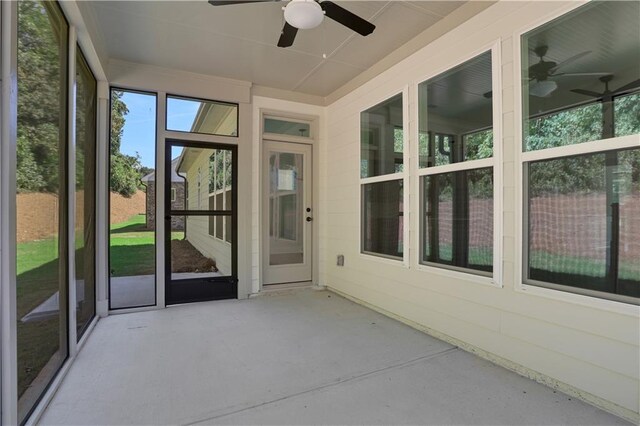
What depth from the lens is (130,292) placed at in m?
3.93

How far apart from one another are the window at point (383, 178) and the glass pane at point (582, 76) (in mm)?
1346

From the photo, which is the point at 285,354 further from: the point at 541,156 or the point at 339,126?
the point at 339,126

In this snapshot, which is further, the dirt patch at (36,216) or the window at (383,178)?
the window at (383,178)

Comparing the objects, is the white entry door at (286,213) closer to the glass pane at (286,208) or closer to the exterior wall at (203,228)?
the glass pane at (286,208)

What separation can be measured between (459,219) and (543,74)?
123 cm

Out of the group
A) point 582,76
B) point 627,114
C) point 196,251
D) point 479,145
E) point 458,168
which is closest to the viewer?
point 627,114

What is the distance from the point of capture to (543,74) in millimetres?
2326

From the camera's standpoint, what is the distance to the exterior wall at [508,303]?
1.92m

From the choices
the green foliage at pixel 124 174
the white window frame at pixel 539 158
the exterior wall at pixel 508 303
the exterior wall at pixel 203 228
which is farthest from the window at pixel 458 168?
the green foliage at pixel 124 174

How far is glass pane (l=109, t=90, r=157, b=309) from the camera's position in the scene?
381 cm

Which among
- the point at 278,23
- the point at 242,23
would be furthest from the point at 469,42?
the point at 242,23

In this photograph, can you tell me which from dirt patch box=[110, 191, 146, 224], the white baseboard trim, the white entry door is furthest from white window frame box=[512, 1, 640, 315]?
dirt patch box=[110, 191, 146, 224]

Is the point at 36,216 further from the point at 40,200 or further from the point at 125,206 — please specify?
the point at 125,206

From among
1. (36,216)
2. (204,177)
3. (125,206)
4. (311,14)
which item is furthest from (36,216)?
(204,177)
